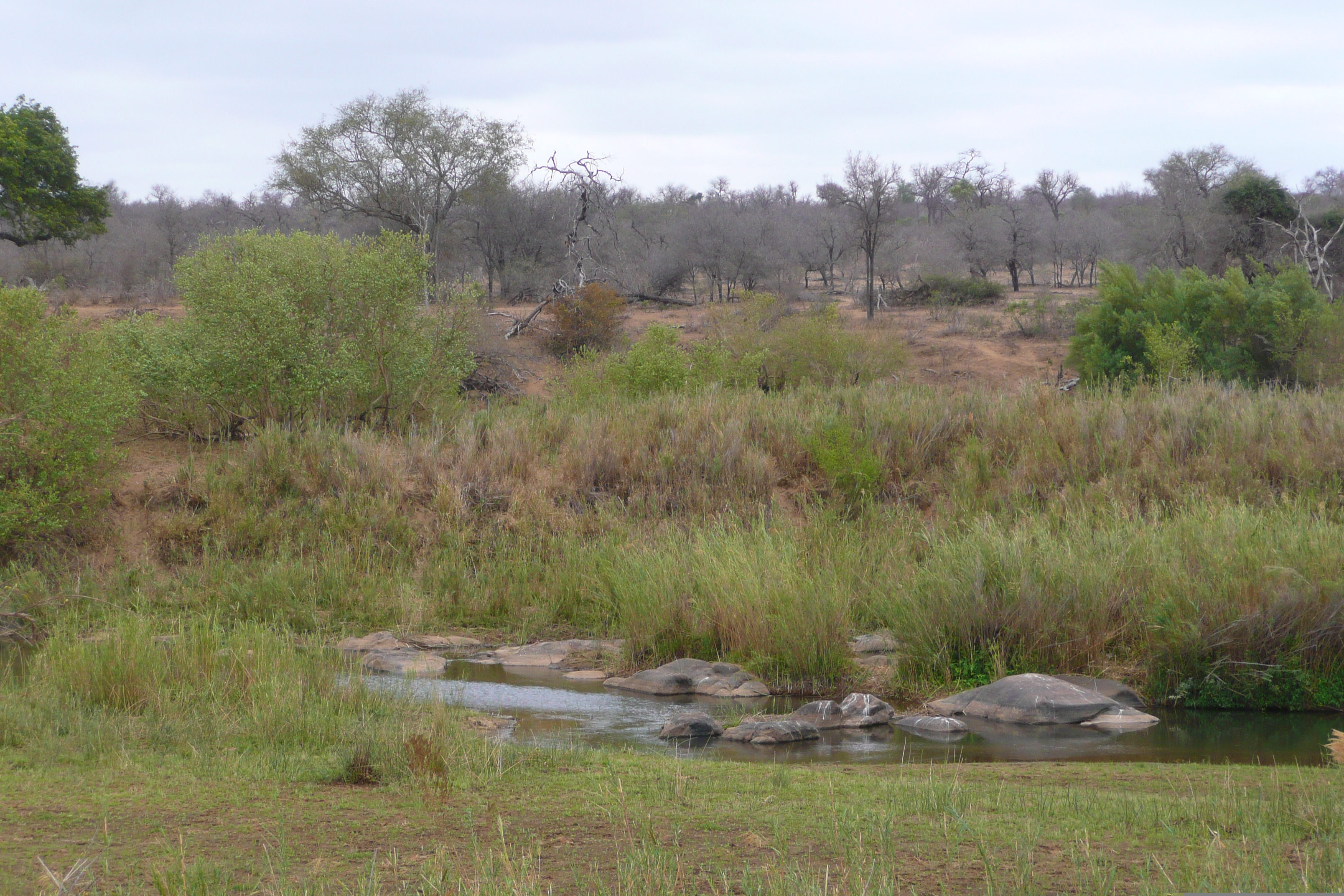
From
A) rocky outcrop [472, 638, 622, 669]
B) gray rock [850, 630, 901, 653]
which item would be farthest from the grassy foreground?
gray rock [850, 630, 901, 653]

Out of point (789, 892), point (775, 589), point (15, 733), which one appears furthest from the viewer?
point (775, 589)

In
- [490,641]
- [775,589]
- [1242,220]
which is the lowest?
[490,641]

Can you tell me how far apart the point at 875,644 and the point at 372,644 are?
208 inches

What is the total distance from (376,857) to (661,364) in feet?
59.6

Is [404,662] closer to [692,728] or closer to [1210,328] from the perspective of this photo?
[692,728]

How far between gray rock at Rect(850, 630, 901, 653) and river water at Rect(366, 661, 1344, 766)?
50.8 inches

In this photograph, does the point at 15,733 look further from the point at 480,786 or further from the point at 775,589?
the point at 775,589

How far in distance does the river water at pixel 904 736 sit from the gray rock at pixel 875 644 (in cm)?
129

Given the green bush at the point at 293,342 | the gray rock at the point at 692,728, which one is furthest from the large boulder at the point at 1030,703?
the green bush at the point at 293,342

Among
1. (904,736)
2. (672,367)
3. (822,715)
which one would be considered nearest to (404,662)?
(822,715)

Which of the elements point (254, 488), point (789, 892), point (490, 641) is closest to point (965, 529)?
point (490, 641)

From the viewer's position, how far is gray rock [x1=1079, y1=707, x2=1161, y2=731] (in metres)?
8.39

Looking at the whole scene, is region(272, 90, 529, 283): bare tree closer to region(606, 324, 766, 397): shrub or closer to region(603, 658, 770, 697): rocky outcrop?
region(606, 324, 766, 397): shrub

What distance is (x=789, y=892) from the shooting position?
363 cm
